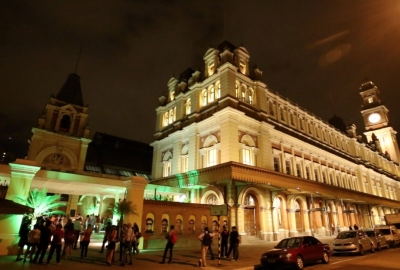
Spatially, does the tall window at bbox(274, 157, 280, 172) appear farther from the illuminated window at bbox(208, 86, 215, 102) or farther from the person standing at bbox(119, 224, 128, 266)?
the person standing at bbox(119, 224, 128, 266)

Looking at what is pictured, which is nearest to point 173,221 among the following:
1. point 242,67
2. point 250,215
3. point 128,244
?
point 128,244

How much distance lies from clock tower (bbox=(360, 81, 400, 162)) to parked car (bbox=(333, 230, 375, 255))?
56.5 meters

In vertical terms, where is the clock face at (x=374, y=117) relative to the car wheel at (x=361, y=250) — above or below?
above

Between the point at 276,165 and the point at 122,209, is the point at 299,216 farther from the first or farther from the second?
the point at 122,209

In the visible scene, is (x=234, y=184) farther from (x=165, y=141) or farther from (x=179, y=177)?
(x=165, y=141)

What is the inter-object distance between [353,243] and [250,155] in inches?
464

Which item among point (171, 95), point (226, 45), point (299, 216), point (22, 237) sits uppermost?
point (226, 45)

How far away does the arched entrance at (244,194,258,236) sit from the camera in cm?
2212

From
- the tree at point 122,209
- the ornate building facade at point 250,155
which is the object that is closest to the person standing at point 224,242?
the tree at point 122,209

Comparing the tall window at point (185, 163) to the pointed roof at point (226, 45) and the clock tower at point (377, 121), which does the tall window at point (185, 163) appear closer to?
the pointed roof at point (226, 45)

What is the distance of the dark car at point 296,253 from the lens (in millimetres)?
10742

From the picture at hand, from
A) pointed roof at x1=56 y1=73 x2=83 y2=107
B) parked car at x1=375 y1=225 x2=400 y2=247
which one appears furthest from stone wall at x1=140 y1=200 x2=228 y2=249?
pointed roof at x1=56 y1=73 x2=83 y2=107

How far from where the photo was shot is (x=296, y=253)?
11047 millimetres

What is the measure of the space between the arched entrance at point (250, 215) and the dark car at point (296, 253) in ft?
31.8
